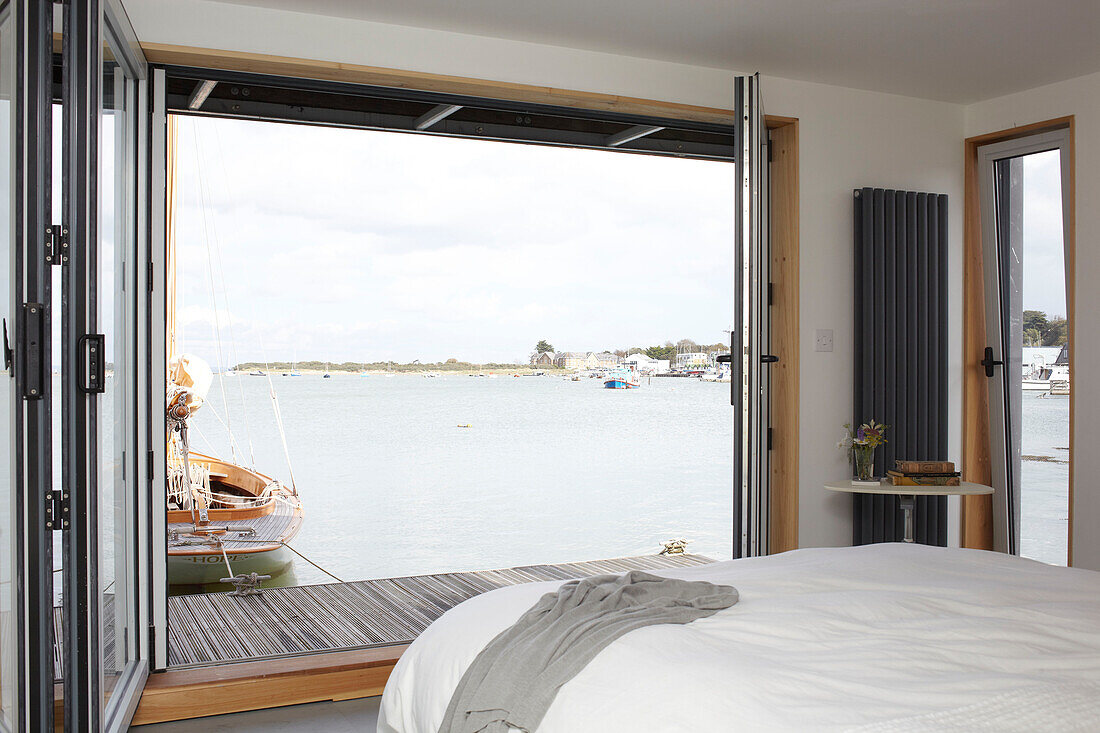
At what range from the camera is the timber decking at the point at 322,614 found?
13.5 feet

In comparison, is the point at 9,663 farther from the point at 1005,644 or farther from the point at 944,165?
the point at 944,165

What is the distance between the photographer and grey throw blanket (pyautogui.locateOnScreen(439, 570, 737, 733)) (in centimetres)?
177

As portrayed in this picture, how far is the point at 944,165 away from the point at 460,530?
1124 cm

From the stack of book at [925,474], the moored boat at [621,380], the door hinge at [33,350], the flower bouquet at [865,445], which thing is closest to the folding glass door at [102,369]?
the door hinge at [33,350]

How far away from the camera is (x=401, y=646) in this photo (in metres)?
3.78

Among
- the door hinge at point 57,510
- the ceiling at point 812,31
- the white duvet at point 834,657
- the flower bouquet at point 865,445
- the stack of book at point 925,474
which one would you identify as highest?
the ceiling at point 812,31

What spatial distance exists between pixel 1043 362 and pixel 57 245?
176 inches

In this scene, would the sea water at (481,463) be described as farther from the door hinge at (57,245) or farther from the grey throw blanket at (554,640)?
the door hinge at (57,245)

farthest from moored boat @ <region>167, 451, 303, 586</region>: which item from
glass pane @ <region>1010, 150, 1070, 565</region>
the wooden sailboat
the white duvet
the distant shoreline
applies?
the distant shoreline

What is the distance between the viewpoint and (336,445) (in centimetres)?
2008

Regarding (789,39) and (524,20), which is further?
(789,39)

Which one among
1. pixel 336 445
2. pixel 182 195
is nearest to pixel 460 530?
pixel 336 445

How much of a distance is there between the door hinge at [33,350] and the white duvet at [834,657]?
3.54ft

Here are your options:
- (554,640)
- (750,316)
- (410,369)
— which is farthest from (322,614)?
(410,369)
